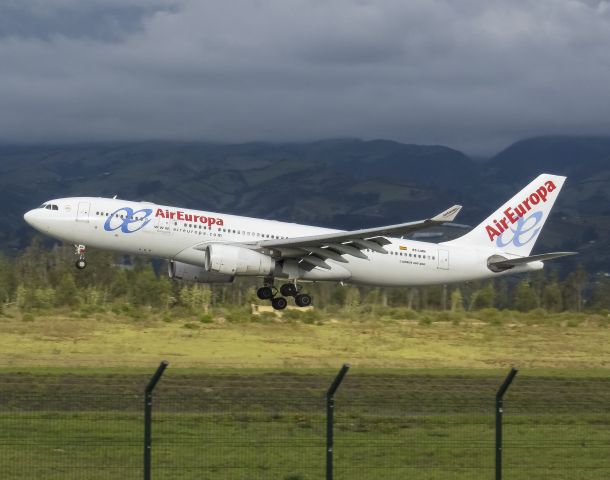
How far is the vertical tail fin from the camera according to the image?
54.4 m

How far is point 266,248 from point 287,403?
67.9 ft

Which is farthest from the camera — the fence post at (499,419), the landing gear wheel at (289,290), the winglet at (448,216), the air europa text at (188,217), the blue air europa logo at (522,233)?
the blue air europa logo at (522,233)

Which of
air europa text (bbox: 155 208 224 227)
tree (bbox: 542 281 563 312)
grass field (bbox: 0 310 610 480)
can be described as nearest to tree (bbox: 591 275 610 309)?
tree (bbox: 542 281 563 312)

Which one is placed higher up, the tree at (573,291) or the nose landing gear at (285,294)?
the tree at (573,291)

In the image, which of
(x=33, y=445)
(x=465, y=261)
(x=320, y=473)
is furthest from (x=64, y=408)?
(x=465, y=261)

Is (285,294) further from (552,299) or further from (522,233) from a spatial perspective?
(552,299)

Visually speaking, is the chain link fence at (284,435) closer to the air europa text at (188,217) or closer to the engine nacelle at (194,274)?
the air europa text at (188,217)

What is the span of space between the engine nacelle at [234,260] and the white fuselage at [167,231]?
106 cm

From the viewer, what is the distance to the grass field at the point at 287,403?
20.4 meters

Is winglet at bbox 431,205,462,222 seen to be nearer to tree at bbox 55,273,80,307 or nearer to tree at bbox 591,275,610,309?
tree at bbox 55,273,80,307

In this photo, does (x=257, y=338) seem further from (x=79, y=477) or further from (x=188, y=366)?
(x=79, y=477)

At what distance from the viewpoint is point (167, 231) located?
4675 centimetres

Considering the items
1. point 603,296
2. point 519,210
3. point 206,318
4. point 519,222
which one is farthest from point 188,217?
point 603,296

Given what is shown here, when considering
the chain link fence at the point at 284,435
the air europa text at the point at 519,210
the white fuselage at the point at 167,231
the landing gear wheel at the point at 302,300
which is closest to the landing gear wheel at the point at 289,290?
the landing gear wheel at the point at 302,300
